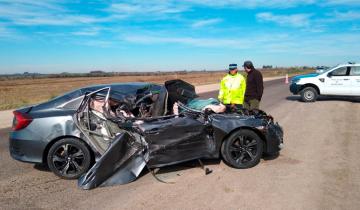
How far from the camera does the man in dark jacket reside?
8.05 m

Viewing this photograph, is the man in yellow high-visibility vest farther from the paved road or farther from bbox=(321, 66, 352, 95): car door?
bbox=(321, 66, 352, 95): car door

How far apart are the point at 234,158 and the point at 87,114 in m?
2.54

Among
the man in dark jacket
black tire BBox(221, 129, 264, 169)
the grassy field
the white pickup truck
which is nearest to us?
black tire BBox(221, 129, 264, 169)

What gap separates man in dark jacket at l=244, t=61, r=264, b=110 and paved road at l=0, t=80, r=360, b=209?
1.57m

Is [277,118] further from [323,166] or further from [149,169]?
[149,169]

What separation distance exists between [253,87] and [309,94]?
9.11 meters

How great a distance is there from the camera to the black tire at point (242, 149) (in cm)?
582

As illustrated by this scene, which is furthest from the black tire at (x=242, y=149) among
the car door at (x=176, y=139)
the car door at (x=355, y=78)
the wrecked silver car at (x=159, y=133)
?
the car door at (x=355, y=78)

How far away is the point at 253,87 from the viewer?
8.18m

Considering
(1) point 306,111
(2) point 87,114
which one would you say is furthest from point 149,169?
(1) point 306,111

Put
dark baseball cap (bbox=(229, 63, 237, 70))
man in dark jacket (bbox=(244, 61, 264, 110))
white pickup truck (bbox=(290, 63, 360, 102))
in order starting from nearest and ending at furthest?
dark baseball cap (bbox=(229, 63, 237, 70)) < man in dark jacket (bbox=(244, 61, 264, 110)) < white pickup truck (bbox=(290, 63, 360, 102))

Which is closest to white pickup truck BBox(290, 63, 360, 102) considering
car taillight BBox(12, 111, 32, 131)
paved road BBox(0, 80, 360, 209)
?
paved road BBox(0, 80, 360, 209)

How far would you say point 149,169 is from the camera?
18.3 ft

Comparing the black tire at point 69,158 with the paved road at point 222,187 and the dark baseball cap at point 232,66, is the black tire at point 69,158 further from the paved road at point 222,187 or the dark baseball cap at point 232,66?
the dark baseball cap at point 232,66
